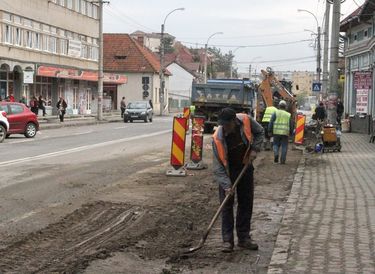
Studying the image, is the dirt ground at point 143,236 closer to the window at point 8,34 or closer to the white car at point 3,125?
the white car at point 3,125

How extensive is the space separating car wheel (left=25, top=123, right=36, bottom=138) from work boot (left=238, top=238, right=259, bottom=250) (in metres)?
20.7

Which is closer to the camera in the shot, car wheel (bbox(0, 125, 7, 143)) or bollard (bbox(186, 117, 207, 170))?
bollard (bbox(186, 117, 207, 170))

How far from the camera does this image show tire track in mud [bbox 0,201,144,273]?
6214mm

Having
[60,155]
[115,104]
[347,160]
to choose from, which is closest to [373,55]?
[347,160]

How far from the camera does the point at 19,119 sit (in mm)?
25875

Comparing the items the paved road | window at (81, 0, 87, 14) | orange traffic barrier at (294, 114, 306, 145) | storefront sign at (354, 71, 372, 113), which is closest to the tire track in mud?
the paved road

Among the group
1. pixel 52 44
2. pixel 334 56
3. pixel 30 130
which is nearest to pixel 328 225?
pixel 334 56

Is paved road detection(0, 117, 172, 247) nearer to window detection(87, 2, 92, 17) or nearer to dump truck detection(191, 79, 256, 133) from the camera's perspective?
dump truck detection(191, 79, 256, 133)

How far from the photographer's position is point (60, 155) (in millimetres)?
17906

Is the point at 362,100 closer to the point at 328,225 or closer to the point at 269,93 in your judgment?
the point at 269,93

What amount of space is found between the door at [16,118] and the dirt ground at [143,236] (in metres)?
14.5

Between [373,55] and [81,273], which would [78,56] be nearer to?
[373,55]

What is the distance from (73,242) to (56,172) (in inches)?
265

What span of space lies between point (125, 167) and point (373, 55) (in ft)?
61.0
